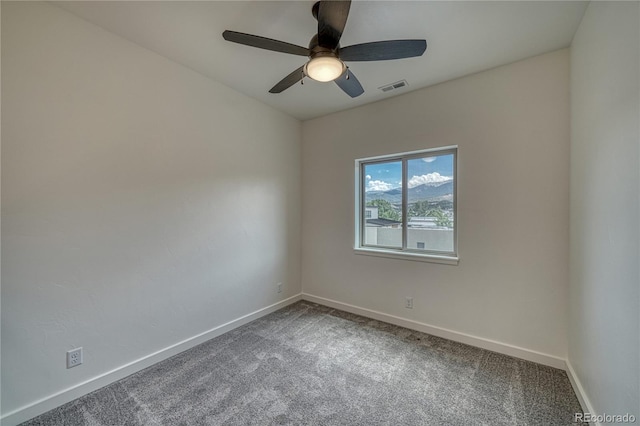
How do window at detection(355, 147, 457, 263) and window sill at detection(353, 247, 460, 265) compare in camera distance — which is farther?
window at detection(355, 147, 457, 263)

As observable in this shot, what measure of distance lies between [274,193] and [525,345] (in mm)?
3041

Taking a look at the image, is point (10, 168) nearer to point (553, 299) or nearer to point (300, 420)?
point (300, 420)

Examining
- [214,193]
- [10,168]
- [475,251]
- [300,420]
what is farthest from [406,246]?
[10,168]

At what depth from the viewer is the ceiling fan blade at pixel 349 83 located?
5.96 ft

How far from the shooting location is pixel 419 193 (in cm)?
293

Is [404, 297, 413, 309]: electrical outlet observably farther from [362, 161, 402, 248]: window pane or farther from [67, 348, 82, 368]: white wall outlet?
[67, 348, 82, 368]: white wall outlet

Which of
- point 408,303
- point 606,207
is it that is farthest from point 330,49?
point 408,303

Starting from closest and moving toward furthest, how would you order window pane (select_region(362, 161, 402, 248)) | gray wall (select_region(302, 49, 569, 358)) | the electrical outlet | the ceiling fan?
the ceiling fan, gray wall (select_region(302, 49, 569, 358)), the electrical outlet, window pane (select_region(362, 161, 402, 248))

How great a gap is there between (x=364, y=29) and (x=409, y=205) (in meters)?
1.85

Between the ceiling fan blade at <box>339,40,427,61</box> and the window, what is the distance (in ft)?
4.52

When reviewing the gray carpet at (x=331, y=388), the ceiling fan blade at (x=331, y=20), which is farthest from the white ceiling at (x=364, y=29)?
the gray carpet at (x=331, y=388)

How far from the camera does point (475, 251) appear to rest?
97.3 inches

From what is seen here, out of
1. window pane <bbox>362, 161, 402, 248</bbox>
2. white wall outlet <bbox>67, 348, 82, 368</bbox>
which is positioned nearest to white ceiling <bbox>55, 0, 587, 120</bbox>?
window pane <bbox>362, 161, 402, 248</bbox>

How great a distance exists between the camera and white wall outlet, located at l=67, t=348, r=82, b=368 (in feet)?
5.74
